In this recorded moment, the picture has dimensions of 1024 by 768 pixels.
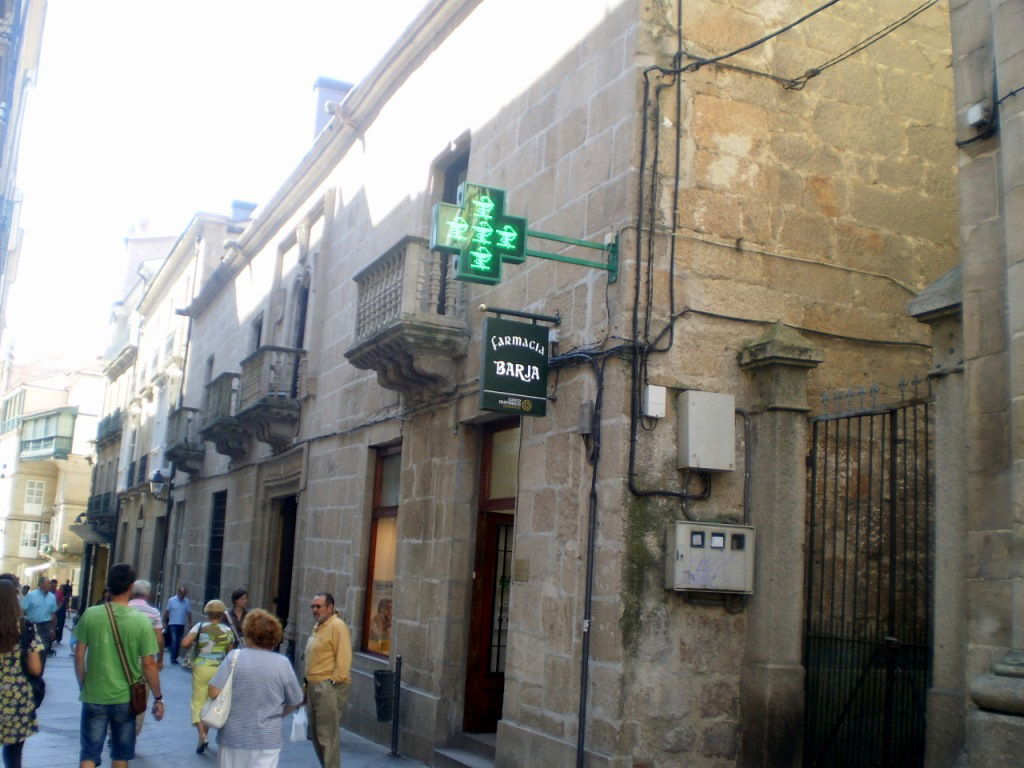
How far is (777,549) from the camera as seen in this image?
7.53 metres

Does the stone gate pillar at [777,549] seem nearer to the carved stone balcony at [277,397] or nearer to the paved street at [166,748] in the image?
the paved street at [166,748]

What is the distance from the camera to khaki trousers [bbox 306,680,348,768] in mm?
8188

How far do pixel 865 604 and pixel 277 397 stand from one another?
9.18 meters

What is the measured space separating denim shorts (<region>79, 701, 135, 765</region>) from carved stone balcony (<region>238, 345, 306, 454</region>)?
27.5 feet

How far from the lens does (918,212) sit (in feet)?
29.3

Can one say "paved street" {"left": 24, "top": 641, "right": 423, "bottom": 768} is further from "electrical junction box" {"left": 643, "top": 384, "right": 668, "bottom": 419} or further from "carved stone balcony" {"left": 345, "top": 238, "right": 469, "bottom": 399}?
"electrical junction box" {"left": 643, "top": 384, "right": 668, "bottom": 419}

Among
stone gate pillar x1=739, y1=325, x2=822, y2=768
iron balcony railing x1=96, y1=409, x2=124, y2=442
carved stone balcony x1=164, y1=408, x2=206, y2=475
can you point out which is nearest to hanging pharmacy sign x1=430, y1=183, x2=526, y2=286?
stone gate pillar x1=739, y1=325, x2=822, y2=768

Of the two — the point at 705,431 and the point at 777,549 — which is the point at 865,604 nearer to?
the point at 777,549

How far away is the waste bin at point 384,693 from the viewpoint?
10.3 meters

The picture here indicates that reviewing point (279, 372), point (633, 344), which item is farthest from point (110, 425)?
point (633, 344)

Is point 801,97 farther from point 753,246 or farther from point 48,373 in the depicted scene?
point 48,373

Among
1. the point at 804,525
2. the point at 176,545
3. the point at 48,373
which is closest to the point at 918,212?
the point at 804,525

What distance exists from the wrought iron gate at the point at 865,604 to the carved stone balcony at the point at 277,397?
8767 millimetres

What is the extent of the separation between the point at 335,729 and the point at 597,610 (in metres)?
2.43
